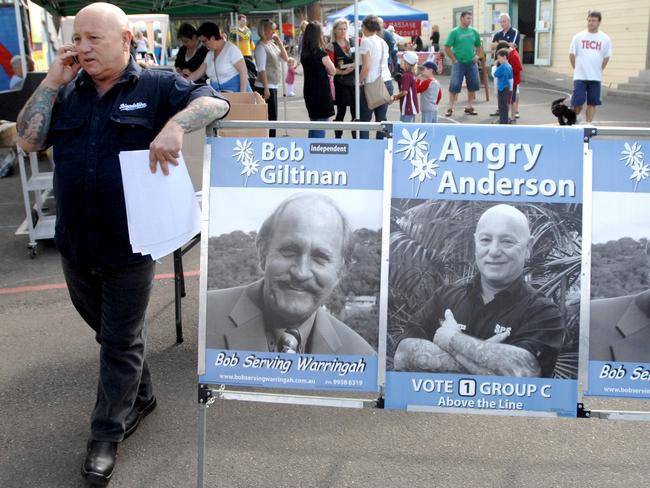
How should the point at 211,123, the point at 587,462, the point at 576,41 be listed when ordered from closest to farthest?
the point at 211,123, the point at 587,462, the point at 576,41

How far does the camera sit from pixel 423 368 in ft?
9.32

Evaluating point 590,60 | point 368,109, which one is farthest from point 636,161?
point 590,60

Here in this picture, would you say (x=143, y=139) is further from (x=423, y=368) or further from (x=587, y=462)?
(x=587, y=462)

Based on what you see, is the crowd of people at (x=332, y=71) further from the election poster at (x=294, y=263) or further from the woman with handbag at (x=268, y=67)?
the election poster at (x=294, y=263)

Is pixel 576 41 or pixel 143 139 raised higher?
pixel 576 41

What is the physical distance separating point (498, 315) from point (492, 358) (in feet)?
0.55

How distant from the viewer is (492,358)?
2787mm

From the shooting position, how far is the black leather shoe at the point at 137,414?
350 cm

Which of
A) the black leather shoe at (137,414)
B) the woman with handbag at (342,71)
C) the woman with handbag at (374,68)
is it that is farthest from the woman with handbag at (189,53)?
the black leather shoe at (137,414)

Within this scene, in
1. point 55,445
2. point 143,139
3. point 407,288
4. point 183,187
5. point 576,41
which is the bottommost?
point 55,445

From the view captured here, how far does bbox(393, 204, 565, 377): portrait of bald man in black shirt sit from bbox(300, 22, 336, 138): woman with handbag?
740cm

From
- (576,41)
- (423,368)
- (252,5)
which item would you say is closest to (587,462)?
(423,368)

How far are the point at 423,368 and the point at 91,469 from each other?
1.48 metres

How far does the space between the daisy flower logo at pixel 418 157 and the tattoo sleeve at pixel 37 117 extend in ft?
4.83
